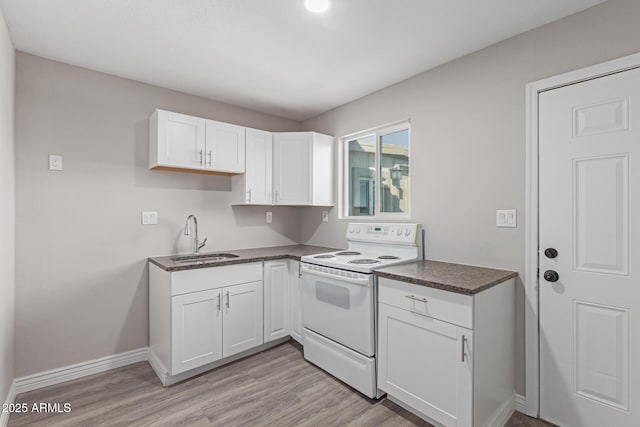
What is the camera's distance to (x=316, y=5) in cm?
175

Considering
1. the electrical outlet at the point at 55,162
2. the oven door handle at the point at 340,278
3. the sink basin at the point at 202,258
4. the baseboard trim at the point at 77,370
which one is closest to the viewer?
the oven door handle at the point at 340,278

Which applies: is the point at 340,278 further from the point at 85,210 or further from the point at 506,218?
the point at 85,210

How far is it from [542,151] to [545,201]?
31 centimetres

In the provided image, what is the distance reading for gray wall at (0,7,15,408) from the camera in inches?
71.3

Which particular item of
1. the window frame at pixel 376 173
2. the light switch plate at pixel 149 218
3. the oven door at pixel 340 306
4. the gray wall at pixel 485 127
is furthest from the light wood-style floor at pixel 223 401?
the window frame at pixel 376 173

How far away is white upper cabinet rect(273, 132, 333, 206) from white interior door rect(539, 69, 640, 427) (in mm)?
1969

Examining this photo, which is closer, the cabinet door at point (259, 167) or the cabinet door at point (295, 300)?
the cabinet door at point (295, 300)

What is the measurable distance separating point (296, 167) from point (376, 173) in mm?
847

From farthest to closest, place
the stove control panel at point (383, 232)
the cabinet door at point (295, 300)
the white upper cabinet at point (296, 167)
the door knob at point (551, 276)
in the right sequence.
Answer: the white upper cabinet at point (296, 167), the cabinet door at point (295, 300), the stove control panel at point (383, 232), the door knob at point (551, 276)

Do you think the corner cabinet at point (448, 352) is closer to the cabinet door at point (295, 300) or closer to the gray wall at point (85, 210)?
the cabinet door at point (295, 300)

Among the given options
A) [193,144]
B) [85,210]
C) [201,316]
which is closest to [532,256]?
[201,316]

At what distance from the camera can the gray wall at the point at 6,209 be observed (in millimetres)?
1811

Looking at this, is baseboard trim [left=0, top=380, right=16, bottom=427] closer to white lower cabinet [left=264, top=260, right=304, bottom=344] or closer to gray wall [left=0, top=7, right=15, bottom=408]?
gray wall [left=0, top=7, right=15, bottom=408]

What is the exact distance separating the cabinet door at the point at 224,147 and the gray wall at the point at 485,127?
1479mm
